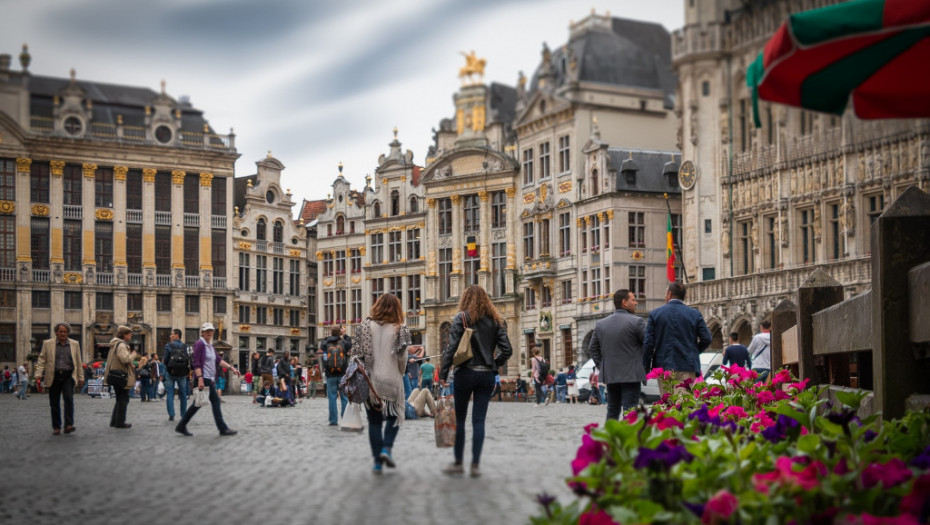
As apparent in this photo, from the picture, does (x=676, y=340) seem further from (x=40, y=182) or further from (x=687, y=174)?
(x=40, y=182)

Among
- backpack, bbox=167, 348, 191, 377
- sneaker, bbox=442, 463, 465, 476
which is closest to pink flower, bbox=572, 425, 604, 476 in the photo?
sneaker, bbox=442, 463, 465, 476

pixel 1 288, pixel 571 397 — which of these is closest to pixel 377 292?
pixel 1 288

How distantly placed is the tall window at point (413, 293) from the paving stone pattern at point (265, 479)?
56.9 metres

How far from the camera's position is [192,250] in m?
75.9

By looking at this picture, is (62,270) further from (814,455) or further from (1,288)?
(814,455)

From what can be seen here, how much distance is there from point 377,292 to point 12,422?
2134 inches

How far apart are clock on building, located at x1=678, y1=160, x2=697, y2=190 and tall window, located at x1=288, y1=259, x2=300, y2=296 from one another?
34.0m

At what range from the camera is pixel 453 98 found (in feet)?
252

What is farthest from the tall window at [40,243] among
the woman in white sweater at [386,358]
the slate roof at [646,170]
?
the woman in white sweater at [386,358]

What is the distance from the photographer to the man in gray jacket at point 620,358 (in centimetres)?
1441

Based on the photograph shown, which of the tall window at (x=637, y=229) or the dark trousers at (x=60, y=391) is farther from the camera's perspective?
the tall window at (x=637, y=229)

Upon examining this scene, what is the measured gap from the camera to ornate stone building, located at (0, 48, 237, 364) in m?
71.9

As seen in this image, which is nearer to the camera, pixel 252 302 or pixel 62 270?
pixel 62 270

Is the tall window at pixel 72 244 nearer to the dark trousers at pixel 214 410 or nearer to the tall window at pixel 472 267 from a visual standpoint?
the tall window at pixel 472 267
